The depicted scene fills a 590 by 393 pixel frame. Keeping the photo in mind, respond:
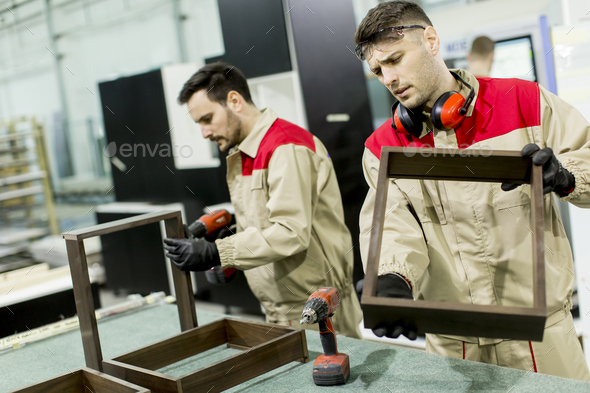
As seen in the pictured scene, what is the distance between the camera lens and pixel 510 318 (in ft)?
2.88

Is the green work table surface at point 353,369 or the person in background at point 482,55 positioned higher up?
the person in background at point 482,55

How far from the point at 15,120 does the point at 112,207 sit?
2.07 meters

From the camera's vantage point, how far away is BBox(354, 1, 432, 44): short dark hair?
4.57 feet

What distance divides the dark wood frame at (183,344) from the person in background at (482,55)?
3.05 metres

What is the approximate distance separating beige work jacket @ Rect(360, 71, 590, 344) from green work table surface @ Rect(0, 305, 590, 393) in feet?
0.66

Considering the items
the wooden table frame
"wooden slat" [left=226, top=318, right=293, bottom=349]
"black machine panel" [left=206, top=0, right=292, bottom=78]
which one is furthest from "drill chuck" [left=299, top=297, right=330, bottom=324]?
"black machine panel" [left=206, top=0, right=292, bottom=78]

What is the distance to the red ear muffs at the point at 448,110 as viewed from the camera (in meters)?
1.35

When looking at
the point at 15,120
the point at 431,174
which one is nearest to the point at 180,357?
the point at 431,174

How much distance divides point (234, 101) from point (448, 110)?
3.67 ft

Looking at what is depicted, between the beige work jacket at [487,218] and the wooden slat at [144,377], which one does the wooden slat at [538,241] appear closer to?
the beige work jacket at [487,218]

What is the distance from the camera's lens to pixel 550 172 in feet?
3.64

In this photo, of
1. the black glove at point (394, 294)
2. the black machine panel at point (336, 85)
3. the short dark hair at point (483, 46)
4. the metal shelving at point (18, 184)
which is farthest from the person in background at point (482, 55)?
the metal shelving at point (18, 184)

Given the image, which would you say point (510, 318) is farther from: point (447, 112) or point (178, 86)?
point (178, 86)

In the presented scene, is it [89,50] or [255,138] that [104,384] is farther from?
[89,50]
